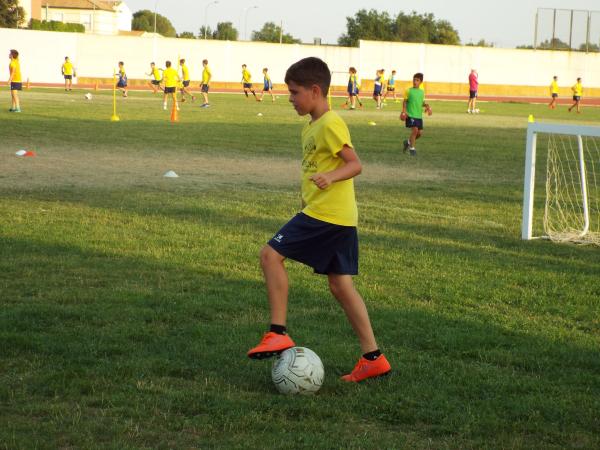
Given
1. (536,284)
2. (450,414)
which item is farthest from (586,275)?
(450,414)

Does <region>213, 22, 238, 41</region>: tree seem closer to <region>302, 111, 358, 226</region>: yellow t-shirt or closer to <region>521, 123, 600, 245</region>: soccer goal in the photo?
<region>521, 123, 600, 245</region>: soccer goal

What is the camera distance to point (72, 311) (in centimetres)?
631

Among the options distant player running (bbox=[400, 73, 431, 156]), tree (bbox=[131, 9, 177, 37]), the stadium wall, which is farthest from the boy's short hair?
tree (bbox=[131, 9, 177, 37])

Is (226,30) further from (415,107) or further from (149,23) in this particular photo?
(415,107)

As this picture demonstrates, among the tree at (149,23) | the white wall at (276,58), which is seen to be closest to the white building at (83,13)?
the tree at (149,23)

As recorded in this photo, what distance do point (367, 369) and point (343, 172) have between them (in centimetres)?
103

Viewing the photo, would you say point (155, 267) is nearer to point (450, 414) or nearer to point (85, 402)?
point (85, 402)

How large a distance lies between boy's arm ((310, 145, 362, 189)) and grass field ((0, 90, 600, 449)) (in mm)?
1060

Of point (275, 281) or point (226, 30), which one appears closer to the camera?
point (275, 281)

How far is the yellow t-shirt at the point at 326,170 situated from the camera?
496 cm

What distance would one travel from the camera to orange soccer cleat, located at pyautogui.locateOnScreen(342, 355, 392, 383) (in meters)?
5.03

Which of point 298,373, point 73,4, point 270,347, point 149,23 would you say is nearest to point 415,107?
point 270,347

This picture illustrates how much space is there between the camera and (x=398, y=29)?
102 meters

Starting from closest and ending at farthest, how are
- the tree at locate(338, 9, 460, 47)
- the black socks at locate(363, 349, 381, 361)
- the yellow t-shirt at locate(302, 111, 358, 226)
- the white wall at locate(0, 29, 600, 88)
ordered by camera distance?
the yellow t-shirt at locate(302, 111, 358, 226) < the black socks at locate(363, 349, 381, 361) < the white wall at locate(0, 29, 600, 88) < the tree at locate(338, 9, 460, 47)
